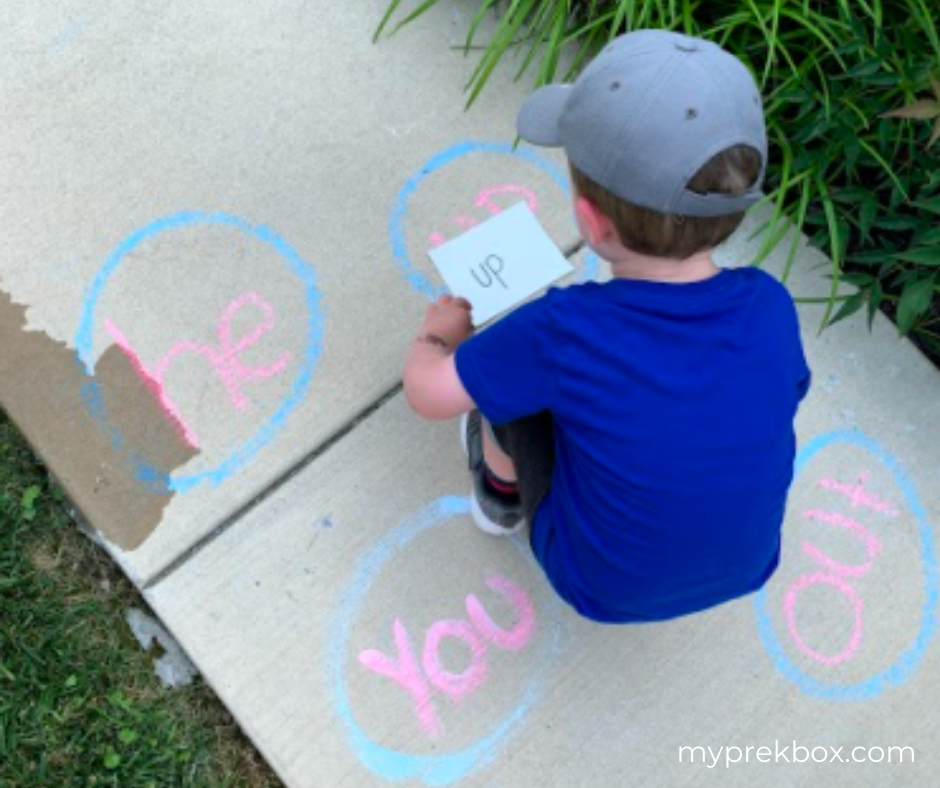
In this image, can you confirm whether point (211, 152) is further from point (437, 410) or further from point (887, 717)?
point (887, 717)

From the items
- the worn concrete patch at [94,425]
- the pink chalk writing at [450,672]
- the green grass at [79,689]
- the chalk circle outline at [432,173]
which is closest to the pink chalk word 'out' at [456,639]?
the pink chalk writing at [450,672]

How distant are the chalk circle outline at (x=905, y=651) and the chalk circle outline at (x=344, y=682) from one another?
1.39 ft

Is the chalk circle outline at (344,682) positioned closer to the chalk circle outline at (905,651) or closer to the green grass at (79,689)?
the green grass at (79,689)

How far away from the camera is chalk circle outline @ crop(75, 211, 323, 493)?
1877mm

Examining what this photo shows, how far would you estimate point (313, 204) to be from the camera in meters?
2.09

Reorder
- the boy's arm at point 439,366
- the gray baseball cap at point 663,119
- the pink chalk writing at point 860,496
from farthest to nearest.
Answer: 1. the pink chalk writing at point 860,496
2. the boy's arm at point 439,366
3. the gray baseball cap at point 663,119

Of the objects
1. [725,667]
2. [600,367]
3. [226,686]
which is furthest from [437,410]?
[725,667]

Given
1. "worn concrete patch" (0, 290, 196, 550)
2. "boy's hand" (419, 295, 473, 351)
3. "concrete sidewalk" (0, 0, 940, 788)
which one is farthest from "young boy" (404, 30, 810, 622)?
"worn concrete patch" (0, 290, 196, 550)

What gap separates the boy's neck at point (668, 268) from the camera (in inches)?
54.1

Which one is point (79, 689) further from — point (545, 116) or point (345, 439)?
point (545, 116)

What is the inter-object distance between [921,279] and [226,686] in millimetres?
1593

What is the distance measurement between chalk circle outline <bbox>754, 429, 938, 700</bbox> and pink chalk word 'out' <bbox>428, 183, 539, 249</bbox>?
0.79 m

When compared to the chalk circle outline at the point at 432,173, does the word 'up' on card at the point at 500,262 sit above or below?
below

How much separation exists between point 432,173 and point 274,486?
76cm
